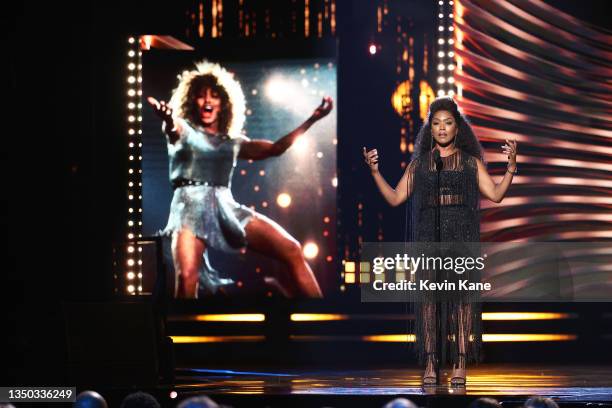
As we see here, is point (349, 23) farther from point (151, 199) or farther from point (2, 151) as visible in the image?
point (2, 151)

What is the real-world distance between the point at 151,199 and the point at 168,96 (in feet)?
2.60

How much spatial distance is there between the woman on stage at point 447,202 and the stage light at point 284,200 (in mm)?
2477

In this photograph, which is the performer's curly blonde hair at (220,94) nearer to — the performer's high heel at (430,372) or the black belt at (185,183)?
the black belt at (185,183)

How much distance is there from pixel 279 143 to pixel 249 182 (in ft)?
1.21

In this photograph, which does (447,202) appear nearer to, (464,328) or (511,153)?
(511,153)

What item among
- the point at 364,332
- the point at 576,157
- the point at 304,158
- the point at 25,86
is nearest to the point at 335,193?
the point at 304,158

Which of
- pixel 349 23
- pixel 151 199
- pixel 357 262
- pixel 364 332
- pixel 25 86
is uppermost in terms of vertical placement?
pixel 349 23

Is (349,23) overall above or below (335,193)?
above

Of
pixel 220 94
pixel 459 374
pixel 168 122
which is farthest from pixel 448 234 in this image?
pixel 168 122

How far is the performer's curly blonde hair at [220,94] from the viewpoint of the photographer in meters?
7.64

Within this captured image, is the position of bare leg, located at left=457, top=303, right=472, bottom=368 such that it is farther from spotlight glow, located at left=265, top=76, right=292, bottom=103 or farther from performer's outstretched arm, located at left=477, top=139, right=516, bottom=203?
spotlight glow, located at left=265, top=76, right=292, bottom=103

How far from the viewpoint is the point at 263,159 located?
7.61 m

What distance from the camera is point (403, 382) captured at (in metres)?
5.47

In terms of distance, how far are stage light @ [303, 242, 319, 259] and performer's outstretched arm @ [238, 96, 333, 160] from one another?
716mm
